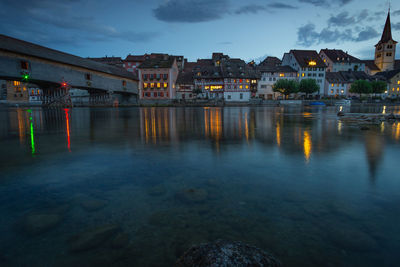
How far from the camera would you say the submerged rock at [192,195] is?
3473 millimetres

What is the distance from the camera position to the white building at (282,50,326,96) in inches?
3059

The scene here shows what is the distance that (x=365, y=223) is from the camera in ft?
9.22

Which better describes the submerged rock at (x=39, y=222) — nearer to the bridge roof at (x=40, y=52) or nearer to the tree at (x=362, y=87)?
the bridge roof at (x=40, y=52)

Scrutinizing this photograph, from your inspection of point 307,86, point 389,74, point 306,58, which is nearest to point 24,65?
point 307,86

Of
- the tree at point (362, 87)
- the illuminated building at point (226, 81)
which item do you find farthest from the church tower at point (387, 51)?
the illuminated building at point (226, 81)

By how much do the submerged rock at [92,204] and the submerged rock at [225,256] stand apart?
179cm

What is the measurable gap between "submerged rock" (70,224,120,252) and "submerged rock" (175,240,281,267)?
1014 millimetres

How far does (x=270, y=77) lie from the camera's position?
257 feet

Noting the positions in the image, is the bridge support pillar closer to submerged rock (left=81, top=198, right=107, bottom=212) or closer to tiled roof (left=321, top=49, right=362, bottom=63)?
submerged rock (left=81, top=198, right=107, bottom=212)

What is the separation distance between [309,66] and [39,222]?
86.7m

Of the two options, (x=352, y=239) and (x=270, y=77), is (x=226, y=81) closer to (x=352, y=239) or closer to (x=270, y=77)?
(x=270, y=77)

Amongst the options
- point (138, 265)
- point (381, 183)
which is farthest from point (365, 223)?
point (138, 265)

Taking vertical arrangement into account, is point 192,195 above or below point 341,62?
below

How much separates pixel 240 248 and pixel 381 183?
140 inches
